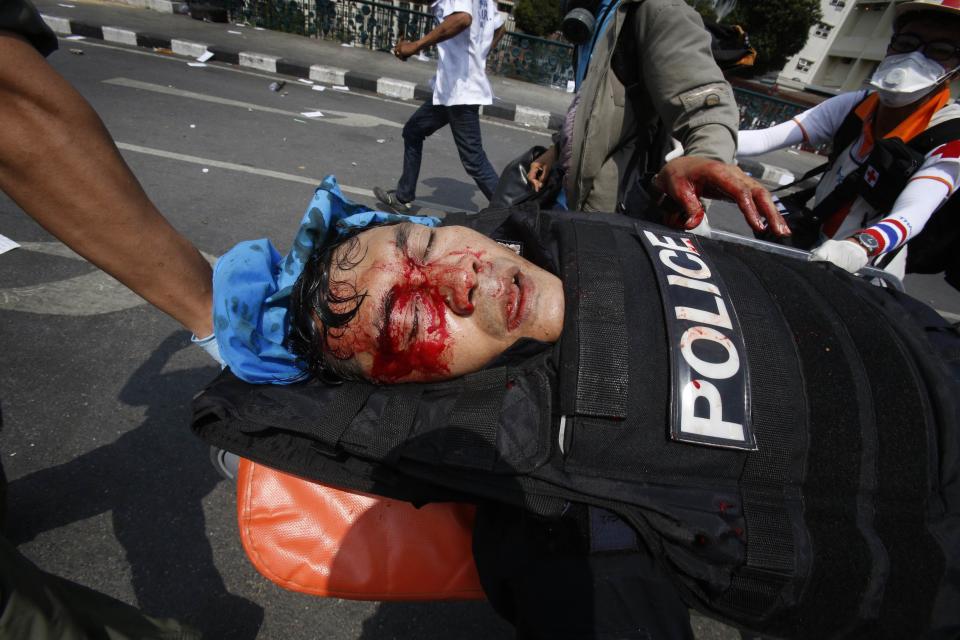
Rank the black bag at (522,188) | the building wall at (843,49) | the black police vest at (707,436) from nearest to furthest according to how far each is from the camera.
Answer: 1. the black police vest at (707,436)
2. the black bag at (522,188)
3. the building wall at (843,49)

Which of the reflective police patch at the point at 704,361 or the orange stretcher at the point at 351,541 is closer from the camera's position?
the reflective police patch at the point at 704,361

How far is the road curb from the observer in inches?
315

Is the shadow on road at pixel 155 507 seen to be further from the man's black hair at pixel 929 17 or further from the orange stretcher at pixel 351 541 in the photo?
the man's black hair at pixel 929 17

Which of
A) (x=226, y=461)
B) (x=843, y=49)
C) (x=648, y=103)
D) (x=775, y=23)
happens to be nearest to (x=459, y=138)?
(x=648, y=103)

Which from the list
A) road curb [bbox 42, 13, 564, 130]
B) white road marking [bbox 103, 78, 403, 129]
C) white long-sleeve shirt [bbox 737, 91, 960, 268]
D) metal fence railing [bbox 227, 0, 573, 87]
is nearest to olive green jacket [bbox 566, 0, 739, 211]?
white long-sleeve shirt [bbox 737, 91, 960, 268]

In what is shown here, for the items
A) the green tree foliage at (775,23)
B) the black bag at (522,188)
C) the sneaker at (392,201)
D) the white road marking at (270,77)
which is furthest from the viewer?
the green tree foliage at (775,23)

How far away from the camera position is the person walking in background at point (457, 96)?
3975mm

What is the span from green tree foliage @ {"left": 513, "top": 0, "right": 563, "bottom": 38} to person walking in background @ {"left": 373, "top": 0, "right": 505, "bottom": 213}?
16131 mm

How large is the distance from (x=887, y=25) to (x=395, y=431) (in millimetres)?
36788

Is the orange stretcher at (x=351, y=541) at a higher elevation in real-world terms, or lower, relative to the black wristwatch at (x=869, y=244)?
lower

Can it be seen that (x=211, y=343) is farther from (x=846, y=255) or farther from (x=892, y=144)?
(x=892, y=144)

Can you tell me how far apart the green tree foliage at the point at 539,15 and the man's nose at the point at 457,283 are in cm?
1956

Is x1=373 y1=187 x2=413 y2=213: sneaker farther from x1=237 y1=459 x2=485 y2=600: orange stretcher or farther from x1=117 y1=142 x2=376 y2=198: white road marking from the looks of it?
x1=237 y1=459 x2=485 y2=600: orange stretcher

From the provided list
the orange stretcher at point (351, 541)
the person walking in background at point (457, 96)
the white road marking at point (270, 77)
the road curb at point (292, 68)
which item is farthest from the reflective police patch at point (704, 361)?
the road curb at point (292, 68)
